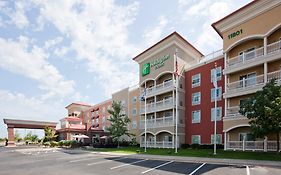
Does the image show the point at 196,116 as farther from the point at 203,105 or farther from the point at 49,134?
the point at 49,134

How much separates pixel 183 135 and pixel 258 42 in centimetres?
1732

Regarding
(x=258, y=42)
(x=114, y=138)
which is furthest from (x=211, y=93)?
(x=114, y=138)

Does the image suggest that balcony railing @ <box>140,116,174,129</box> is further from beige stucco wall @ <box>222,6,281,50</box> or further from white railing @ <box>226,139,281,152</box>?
beige stucco wall @ <box>222,6,281,50</box>

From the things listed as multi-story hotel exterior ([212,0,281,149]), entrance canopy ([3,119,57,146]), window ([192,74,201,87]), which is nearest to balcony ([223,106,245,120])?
multi-story hotel exterior ([212,0,281,149])

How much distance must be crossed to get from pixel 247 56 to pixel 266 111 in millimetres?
10330

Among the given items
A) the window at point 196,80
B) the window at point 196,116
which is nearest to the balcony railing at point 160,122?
the window at point 196,116

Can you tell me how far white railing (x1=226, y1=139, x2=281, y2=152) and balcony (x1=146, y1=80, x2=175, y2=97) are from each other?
13386 millimetres

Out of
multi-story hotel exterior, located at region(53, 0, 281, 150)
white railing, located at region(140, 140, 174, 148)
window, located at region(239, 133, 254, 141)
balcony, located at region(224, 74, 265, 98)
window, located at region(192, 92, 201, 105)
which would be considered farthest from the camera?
white railing, located at region(140, 140, 174, 148)

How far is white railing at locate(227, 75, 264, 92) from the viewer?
1022 inches

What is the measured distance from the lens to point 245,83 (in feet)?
90.8

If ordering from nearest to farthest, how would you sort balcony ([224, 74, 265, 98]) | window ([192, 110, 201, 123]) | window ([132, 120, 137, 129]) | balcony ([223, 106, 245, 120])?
balcony ([224, 74, 265, 98]) < balcony ([223, 106, 245, 120]) < window ([192, 110, 201, 123]) < window ([132, 120, 137, 129])

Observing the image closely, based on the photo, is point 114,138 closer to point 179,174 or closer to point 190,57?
point 190,57

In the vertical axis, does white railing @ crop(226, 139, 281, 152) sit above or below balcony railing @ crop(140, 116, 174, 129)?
below

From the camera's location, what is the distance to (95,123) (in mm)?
75375
